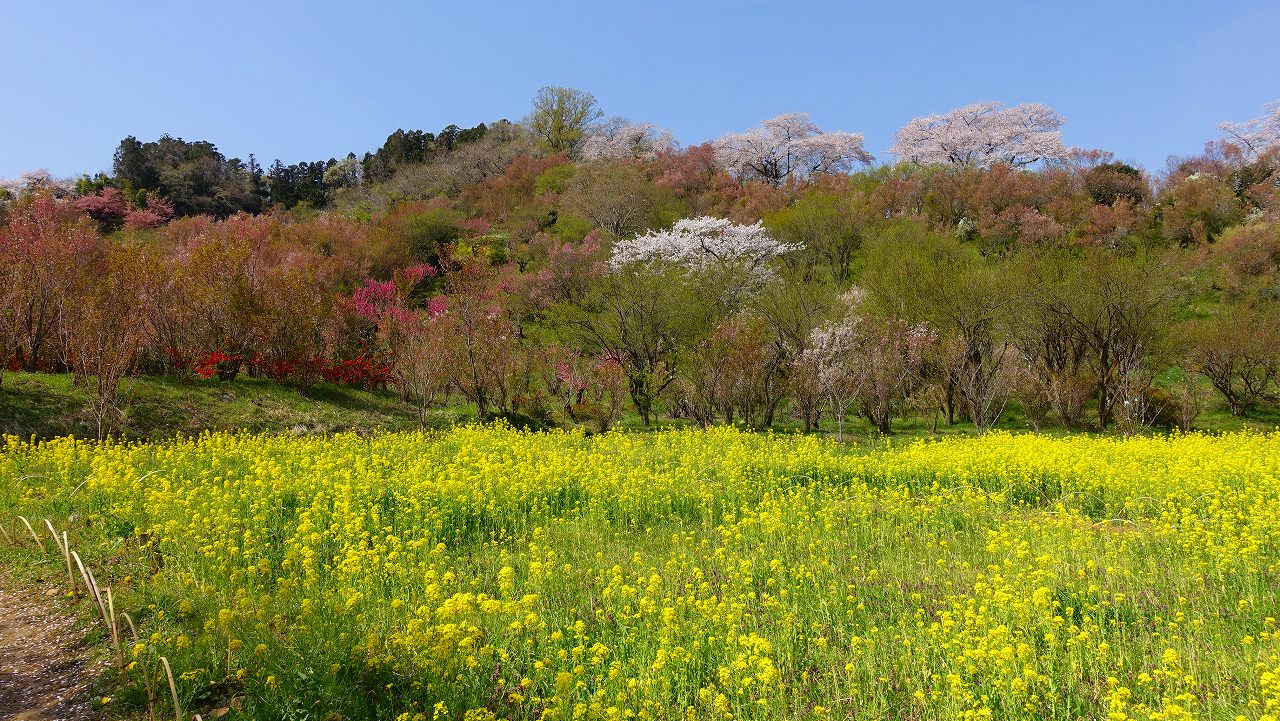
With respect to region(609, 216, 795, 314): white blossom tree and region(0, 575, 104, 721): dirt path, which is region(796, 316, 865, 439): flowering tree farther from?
region(0, 575, 104, 721): dirt path

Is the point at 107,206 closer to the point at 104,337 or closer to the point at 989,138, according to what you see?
the point at 104,337

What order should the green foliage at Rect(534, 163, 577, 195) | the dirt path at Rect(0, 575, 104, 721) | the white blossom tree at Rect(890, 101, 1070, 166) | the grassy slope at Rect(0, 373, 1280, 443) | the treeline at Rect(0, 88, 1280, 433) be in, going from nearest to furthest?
the dirt path at Rect(0, 575, 104, 721)
the grassy slope at Rect(0, 373, 1280, 443)
the treeline at Rect(0, 88, 1280, 433)
the green foliage at Rect(534, 163, 577, 195)
the white blossom tree at Rect(890, 101, 1070, 166)

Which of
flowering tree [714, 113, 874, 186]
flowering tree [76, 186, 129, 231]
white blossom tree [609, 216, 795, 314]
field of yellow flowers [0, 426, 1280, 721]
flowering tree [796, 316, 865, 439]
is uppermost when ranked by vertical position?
flowering tree [714, 113, 874, 186]

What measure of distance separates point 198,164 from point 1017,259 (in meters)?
64.4

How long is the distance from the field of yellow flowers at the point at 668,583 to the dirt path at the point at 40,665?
0.30 metres

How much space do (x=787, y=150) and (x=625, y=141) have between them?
16.0 meters

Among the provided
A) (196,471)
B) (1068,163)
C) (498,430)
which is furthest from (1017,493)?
(1068,163)

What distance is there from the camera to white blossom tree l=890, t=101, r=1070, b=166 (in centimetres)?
5481

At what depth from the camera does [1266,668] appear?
404cm

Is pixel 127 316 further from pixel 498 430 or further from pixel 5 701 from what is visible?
pixel 5 701

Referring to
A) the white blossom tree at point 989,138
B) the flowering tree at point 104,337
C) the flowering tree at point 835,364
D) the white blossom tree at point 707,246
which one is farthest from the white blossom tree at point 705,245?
the white blossom tree at point 989,138

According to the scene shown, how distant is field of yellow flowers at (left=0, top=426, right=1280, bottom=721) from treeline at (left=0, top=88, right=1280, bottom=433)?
677cm

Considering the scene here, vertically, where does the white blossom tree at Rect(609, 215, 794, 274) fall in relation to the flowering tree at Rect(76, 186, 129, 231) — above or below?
below

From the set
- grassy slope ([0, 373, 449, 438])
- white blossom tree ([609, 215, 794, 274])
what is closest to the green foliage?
white blossom tree ([609, 215, 794, 274])
